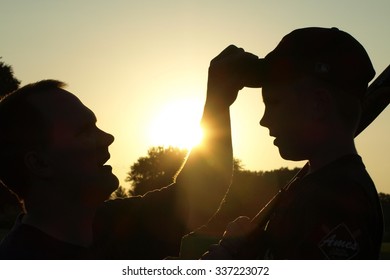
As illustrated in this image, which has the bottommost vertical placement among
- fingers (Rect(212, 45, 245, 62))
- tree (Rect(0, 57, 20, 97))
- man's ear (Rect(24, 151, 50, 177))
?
man's ear (Rect(24, 151, 50, 177))

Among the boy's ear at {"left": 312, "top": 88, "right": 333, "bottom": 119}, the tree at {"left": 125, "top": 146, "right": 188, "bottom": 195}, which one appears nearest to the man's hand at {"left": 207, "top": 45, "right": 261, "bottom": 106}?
the boy's ear at {"left": 312, "top": 88, "right": 333, "bottom": 119}

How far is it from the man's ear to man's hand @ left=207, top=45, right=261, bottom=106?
1.23 meters

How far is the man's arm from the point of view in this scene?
4.11 m

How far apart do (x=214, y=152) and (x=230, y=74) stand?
60 centimetres

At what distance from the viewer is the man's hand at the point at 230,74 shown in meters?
3.87

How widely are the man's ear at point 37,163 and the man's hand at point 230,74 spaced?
4.05ft

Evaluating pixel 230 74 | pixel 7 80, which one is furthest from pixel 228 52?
pixel 7 80

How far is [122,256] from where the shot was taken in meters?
4.43

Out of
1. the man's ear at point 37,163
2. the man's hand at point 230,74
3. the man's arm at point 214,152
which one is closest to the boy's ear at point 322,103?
the man's hand at point 230,74

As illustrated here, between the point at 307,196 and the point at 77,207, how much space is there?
5.80ft

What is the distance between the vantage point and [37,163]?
4375mm

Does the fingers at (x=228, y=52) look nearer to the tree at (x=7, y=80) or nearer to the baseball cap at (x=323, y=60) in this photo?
the baseball cap at (x=323, y=60)

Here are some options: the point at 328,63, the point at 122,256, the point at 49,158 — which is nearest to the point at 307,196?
the point at 328,63

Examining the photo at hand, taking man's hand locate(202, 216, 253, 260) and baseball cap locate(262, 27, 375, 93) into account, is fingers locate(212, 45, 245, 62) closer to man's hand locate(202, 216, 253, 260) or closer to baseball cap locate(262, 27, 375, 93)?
baseball cap locate(262, 27, 375, 93)
